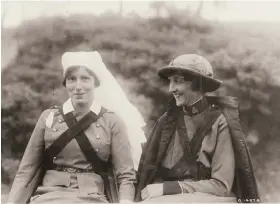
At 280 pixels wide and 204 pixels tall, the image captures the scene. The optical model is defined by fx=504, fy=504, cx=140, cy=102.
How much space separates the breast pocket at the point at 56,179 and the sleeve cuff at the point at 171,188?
805 mm

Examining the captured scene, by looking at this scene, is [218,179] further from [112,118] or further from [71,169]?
[71,169]

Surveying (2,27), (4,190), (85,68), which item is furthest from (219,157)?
(2,27)

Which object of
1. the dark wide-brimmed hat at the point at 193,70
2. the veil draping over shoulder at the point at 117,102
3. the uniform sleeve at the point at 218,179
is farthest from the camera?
the veil draping over shoulder at the point at 117,102

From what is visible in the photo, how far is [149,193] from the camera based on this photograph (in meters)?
4.23

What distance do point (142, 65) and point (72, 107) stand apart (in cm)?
→ 72

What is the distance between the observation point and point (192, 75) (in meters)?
4.25

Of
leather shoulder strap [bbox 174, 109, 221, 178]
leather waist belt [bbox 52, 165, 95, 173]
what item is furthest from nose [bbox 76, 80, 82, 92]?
leather shoulder strap [bbox 174, 109, 221, 178]

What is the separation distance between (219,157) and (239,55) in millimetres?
945

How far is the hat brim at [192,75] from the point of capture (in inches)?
168

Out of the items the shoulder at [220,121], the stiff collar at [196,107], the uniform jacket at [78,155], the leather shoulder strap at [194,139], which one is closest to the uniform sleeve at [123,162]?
the uniform jacket at [78,155]

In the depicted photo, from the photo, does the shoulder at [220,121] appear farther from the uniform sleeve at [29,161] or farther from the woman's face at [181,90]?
the uniform sleeve at [29,161]

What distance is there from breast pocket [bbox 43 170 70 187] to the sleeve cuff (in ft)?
2.64

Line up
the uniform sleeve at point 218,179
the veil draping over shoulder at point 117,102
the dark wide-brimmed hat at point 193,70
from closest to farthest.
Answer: the uniform sleeve at point 218,179 < the dark wide-brimmed hat at point 193,70 < the veil draping over shoulder at point 117,102

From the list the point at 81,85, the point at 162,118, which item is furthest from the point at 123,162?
the point at 81,85
